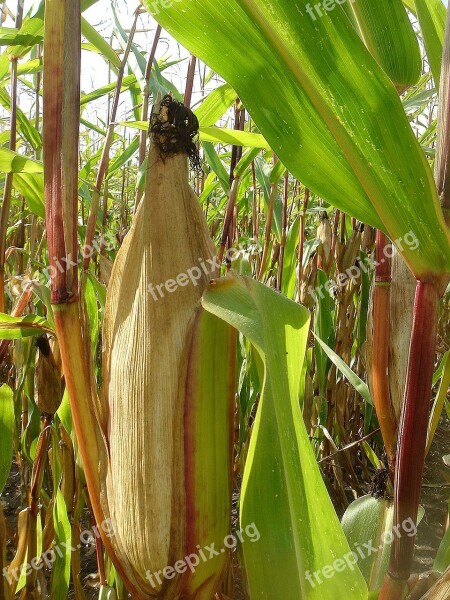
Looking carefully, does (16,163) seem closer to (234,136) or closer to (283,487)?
(234,136)

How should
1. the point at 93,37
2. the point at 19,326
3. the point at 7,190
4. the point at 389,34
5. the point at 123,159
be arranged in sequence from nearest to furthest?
the point at 389,34
the point at 19,326
the point at 93,37
the point at 7,190
the point at 123,159

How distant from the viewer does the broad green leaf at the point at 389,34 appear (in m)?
0.47

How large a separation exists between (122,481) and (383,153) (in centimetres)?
31

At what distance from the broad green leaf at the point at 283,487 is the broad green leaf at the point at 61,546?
1.59 ft

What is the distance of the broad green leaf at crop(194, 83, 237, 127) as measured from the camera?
89cm

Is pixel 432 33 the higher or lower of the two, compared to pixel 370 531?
higher

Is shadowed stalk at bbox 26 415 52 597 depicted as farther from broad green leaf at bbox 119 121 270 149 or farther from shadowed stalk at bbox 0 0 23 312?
broad green leaf at bbox 119 121 270 149

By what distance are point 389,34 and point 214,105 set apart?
47 centimetres

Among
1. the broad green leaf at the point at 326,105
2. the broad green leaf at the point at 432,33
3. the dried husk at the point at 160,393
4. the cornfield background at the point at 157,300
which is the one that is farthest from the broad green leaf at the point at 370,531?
the broad green leaf at the point at 432,33

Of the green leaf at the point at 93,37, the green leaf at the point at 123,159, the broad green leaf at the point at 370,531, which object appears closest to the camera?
the broad green leaf at the point at 370,531

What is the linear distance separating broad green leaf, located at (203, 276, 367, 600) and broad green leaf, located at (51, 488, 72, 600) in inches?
19.1

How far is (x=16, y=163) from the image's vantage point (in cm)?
64

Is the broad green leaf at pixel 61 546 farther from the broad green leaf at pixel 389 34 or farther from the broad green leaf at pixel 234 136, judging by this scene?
the broad green leaf at pixel 389 34

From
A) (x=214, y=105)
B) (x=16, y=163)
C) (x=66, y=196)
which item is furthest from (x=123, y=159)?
(x=66, y=196)
